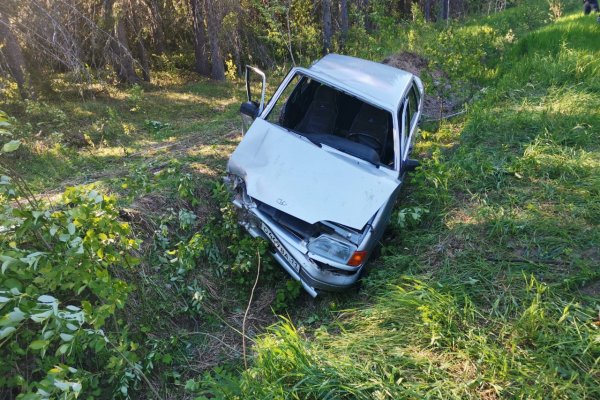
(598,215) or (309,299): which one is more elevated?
(598,215)

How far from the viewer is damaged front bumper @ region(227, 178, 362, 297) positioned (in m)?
3.48

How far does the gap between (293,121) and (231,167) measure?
128 cm

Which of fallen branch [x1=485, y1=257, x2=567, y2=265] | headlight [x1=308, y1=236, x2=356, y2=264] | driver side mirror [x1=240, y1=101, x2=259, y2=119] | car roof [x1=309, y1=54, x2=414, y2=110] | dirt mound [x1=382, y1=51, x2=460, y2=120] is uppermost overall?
car roof [x1=309, y1=54, x2=414, y2=110]

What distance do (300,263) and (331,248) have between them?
293 millimetres

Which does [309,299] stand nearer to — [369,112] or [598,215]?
[369,112]

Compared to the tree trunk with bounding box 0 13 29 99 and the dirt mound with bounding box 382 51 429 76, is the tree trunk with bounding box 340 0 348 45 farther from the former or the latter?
the tree trunk with bounding box 0 13 29 99

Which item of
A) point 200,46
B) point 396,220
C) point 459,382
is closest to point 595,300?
point 459,382

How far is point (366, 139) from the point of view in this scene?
4.80 meters

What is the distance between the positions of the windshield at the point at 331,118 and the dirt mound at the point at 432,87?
2669 millimetres

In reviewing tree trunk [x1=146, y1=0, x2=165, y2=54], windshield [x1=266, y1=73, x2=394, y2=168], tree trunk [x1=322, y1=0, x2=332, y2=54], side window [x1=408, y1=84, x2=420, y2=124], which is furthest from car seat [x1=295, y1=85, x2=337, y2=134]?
tree trunk [x1=146, y1=0, x2=165, y2=54]

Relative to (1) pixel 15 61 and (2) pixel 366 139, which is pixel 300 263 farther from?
(1) pixel 15 61

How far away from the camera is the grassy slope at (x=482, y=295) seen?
2.47m

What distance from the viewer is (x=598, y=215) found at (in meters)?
3.85

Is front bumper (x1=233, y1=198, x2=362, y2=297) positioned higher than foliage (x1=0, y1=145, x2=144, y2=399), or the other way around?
foliage (x1=0, y1=145, x2=144, y2=399)
